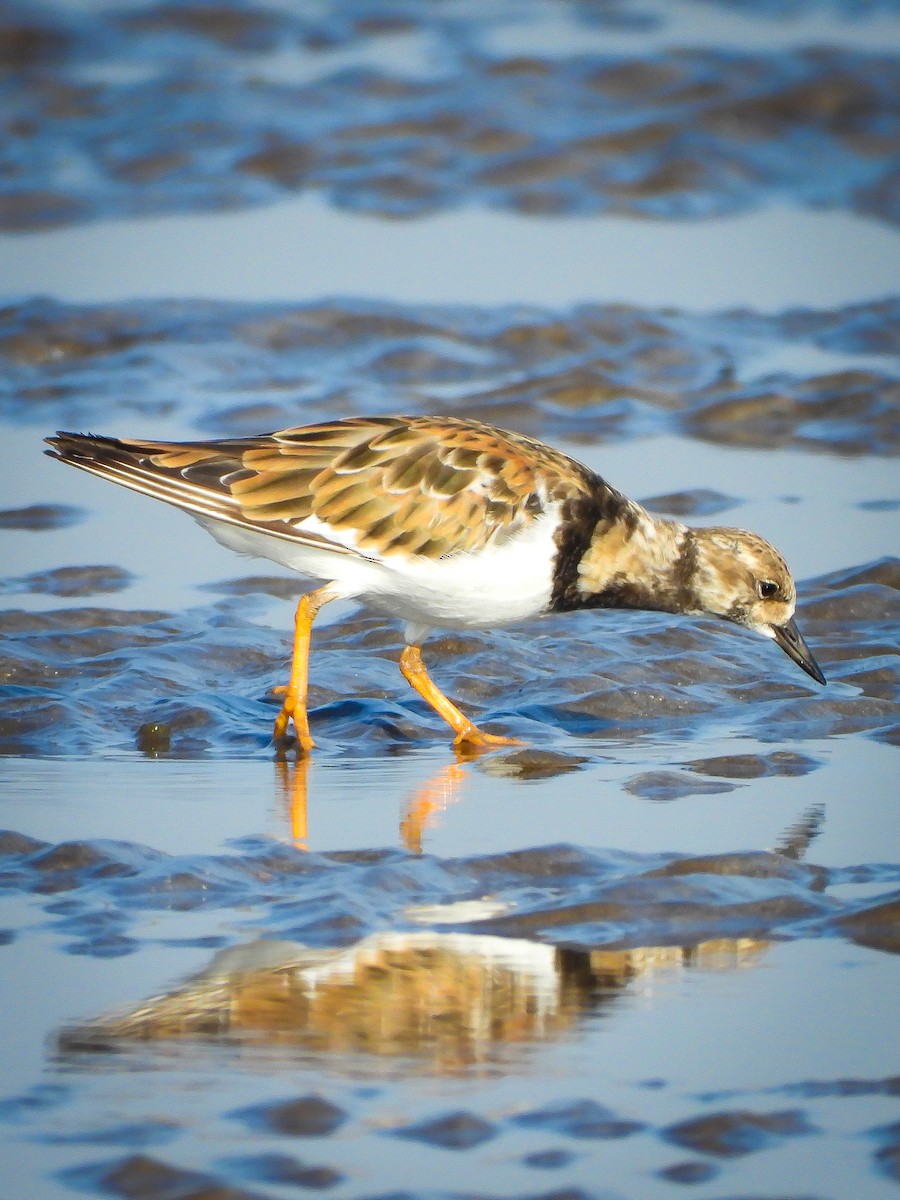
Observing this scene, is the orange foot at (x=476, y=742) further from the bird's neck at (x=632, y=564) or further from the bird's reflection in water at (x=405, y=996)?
the bird's reflection in water at (x=405, y=996)

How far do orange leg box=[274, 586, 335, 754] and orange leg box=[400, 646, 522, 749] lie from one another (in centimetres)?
43

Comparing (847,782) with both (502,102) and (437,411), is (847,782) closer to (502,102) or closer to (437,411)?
(437,411)

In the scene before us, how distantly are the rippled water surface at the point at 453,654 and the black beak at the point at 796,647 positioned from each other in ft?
0.43

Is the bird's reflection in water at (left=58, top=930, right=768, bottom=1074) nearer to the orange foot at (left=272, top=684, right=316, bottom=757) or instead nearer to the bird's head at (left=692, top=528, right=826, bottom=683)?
the orange foot at (left=272, top=684, right=316, bottom=757)

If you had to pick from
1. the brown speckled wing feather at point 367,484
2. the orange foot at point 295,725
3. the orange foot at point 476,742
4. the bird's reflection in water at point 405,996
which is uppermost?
the brown speckled wing feather at point 367,484

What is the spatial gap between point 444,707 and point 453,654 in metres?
1.01

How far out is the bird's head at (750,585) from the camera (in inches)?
289

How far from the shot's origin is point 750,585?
738cm

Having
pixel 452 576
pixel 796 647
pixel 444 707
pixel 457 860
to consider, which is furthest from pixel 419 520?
pixel 457 860

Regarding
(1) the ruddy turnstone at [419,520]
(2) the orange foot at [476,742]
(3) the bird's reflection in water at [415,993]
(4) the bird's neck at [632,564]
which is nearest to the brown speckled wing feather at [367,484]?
(1) the ruddy turnstone at [419,520]

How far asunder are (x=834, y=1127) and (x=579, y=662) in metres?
4.19

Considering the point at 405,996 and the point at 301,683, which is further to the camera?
the point at 301,683

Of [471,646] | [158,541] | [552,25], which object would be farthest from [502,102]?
[471,646]

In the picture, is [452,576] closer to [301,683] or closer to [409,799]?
[301,683]
